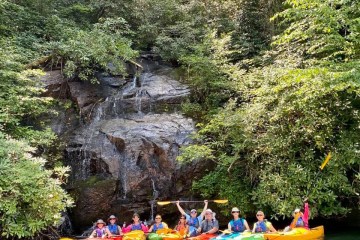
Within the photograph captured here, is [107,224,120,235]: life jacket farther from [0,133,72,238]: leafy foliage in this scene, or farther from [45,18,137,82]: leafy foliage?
[45,18,137,82]: leafy foliage

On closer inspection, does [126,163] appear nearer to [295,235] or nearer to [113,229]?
[113,229]

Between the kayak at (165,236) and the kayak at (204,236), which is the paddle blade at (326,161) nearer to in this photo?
the kayak at (204,236)

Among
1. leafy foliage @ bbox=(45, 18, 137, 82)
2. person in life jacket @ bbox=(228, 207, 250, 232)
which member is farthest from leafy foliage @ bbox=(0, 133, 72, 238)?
leafy foliage @ bbox=(45, 18, 137, 82)

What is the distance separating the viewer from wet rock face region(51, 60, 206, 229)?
9828 millimetres

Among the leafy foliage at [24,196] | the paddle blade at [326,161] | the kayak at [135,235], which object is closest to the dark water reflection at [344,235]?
the paddle blade at [326,161]

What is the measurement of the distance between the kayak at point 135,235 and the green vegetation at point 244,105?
155 cm

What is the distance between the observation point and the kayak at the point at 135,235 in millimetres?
8062

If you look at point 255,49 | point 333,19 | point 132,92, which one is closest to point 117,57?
point 132,92

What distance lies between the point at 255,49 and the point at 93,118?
21.9 feet

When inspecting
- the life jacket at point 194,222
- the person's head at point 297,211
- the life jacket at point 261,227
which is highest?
the person's head at point 297,211

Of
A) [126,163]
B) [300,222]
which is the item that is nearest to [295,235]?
[300,222]

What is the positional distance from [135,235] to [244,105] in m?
4.63

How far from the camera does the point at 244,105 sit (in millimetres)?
10156

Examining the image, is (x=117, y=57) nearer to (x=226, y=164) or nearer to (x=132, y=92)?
(x=132, y=92)
